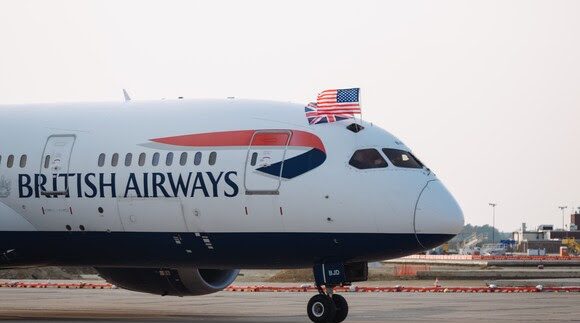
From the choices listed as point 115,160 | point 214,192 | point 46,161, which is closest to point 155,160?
point 115,160

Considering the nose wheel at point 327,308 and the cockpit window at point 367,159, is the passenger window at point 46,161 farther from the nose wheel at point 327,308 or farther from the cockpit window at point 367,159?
the cockpit window at point 367,159

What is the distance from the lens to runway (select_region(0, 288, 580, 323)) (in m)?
30.4

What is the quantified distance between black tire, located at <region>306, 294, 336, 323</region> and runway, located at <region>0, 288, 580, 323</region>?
10.5 feet

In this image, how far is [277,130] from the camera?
27047mm

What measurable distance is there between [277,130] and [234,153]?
100 centimetres

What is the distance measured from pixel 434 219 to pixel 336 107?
3366 mm

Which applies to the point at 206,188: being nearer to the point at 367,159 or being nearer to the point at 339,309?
the point at 367,159

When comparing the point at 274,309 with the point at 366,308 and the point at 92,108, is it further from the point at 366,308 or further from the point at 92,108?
the point at 92,108

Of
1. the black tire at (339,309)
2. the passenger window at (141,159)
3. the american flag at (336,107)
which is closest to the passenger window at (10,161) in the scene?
the passenger window at (141,159)

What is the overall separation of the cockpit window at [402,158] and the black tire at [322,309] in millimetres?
3036

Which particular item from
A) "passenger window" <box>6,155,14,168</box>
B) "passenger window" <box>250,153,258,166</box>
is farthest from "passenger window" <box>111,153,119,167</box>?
"passenger window" <box>250,153,258,166</box>

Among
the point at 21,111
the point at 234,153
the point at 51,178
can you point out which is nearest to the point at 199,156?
the point at 234,153

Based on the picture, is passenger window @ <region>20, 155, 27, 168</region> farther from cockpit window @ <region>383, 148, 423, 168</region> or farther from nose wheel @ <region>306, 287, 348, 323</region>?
cockpit window @ <region>383, 148, 423, 168</region>

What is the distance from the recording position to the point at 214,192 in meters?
27.0
